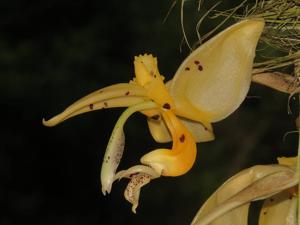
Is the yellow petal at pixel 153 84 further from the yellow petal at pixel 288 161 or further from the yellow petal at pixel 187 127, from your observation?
the yellow petal at pixel 288 161

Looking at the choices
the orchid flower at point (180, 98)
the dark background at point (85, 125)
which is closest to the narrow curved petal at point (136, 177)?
the orchid flower at point (180, 98)

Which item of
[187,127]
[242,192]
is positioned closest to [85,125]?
[187,127]

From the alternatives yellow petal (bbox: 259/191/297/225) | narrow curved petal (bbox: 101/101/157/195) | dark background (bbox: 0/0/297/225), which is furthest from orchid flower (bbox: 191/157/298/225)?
dark background (bbox: 0/0/297/225)

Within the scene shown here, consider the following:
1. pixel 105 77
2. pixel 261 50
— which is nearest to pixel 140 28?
pixel 105 77

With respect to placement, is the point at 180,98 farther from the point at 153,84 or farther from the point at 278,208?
the point at 278,208

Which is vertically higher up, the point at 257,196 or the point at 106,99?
the point at 106,99

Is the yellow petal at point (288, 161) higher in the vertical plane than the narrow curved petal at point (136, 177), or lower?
lower
